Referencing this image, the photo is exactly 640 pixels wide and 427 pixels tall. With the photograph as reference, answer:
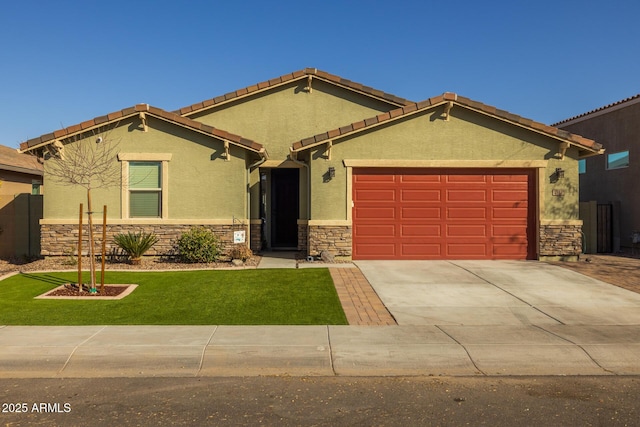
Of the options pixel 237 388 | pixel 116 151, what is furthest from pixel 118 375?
pixel 116 151

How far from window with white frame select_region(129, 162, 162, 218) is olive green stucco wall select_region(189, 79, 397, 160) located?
132 inches

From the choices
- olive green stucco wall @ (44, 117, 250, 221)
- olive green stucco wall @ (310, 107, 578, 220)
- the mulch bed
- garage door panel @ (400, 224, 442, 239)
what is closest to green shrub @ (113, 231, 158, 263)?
olive green stucco wall @ (44, 117, 250, 221)

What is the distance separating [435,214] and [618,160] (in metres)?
8.66

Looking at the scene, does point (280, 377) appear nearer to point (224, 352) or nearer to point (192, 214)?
point (224, 352)

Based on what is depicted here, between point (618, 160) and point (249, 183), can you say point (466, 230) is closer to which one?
point (249, 183)

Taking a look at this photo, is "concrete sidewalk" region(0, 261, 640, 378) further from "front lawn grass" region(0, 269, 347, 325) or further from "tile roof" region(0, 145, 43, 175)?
"tile roof" region(0, 145, 43, 175)

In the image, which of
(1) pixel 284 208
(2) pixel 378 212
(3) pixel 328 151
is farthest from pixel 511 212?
(1) pixel 284 208

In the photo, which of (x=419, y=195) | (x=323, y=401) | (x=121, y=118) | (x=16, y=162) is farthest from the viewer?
(x=16, y=162)

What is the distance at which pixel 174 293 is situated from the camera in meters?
9.27

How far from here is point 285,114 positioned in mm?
15977

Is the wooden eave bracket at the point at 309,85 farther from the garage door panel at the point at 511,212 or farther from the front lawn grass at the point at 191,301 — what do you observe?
the front lawn grass at the point at 191,301

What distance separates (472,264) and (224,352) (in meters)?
8.43

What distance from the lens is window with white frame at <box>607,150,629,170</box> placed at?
55.4 feet

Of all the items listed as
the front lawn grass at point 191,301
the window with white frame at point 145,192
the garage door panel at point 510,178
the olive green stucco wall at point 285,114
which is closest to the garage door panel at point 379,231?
the front lawn grass at point 191,301
